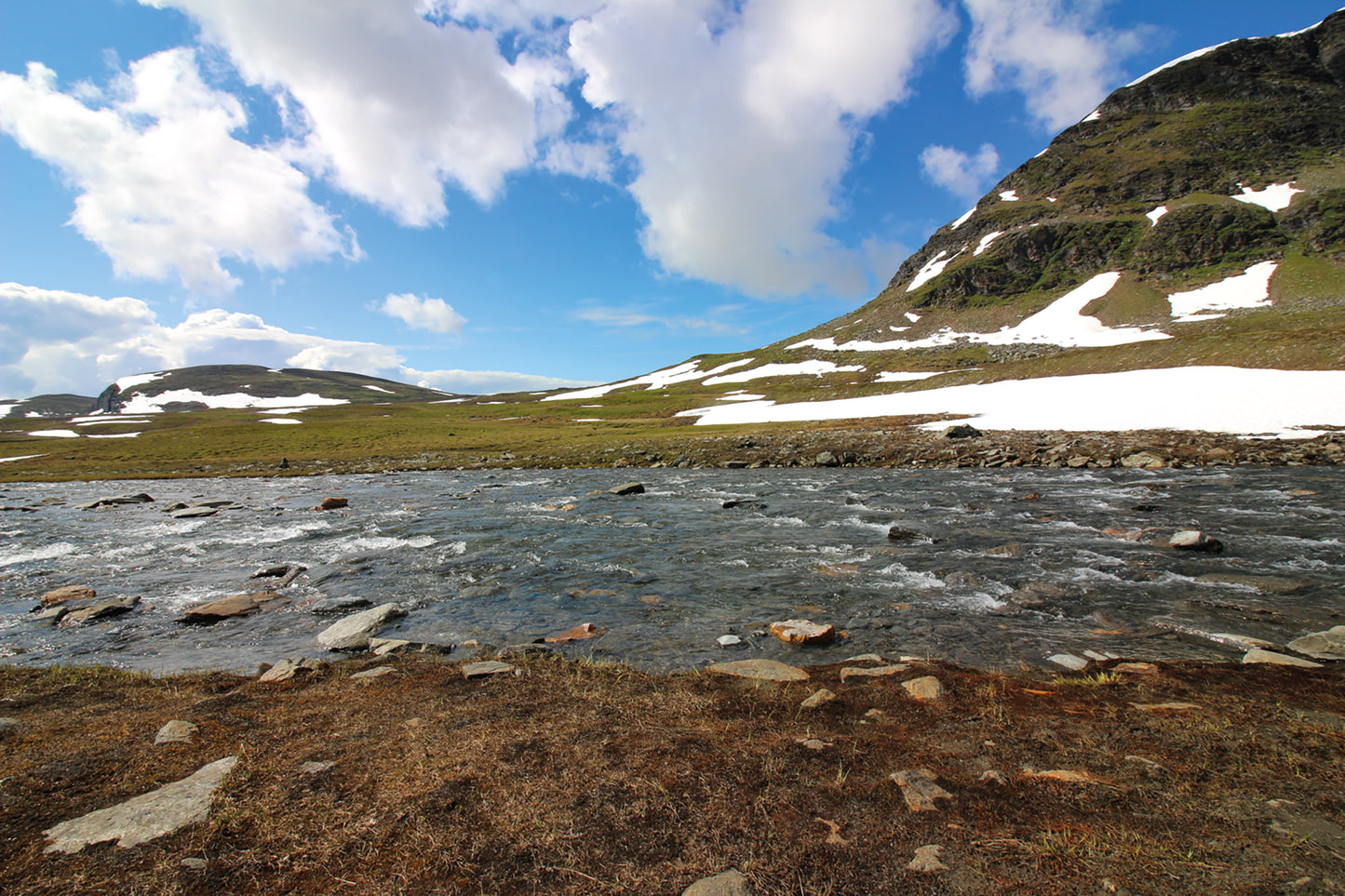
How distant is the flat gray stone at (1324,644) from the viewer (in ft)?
24.5

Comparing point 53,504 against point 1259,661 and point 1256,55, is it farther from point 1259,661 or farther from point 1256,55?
point 1256,55

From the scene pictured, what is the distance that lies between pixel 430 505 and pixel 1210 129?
729 feet

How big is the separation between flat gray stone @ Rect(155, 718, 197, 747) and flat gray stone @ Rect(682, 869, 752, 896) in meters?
5.78

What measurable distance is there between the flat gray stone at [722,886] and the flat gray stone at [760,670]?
3933mm

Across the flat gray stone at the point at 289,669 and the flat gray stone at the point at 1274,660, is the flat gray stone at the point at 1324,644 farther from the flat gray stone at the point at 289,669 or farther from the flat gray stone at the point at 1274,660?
the flat gray stone at the point at 289,669

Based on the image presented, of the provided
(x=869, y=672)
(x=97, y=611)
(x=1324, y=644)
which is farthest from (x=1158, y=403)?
(x=97, y=611)

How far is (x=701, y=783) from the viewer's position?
4875mm

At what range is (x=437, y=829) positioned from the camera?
4.21 metres

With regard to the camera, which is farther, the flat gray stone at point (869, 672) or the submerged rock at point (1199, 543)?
the submerged rock at point (1199, 543)

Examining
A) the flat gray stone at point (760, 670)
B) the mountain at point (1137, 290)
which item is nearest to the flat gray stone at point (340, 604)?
the flat gray stone at point (760, 670)

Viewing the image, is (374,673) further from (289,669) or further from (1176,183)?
(1176,183)

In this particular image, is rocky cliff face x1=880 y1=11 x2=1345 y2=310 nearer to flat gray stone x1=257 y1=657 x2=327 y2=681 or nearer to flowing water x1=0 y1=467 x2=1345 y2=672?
flowing water x1=0 y1=467 x2=1345 y2=672

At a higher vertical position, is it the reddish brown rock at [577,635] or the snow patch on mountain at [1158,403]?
the snow patch on mountain at [1158,403]

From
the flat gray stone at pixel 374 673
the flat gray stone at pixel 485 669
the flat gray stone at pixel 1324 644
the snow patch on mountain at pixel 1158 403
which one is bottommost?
the flat gray stone at pixel 374 673
